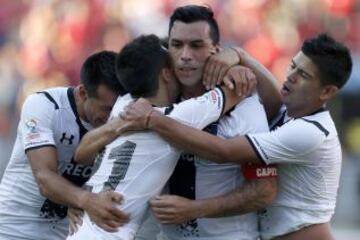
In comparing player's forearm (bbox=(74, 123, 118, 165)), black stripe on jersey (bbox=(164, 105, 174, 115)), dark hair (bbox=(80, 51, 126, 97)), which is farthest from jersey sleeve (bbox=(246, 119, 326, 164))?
dark hair (bbox=(80, 51, 126, 97))

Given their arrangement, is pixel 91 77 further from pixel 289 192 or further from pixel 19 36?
pixel 19 36

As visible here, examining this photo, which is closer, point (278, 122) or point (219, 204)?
point (219, 204)

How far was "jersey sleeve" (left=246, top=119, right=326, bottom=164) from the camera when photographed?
3697mm

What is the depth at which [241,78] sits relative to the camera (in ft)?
12.4

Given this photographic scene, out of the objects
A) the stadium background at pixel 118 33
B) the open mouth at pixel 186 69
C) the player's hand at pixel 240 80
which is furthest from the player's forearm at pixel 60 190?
the stadium background at pixel 118 33

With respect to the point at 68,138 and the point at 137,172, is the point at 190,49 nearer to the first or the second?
the point at 137,172

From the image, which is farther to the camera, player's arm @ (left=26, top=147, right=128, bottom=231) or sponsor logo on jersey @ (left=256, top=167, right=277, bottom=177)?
sponsor logo on jersey @ (left=256, top=167, right=277, bottom=177)

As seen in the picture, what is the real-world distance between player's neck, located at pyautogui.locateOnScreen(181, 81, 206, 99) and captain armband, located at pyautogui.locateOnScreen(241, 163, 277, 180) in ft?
1.19

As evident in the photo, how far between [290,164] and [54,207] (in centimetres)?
126

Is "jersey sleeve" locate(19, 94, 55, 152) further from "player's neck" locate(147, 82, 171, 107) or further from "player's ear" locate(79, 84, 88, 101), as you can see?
"player's neck" locate(147, 82, 171, 107)

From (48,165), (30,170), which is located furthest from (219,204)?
(30,170)

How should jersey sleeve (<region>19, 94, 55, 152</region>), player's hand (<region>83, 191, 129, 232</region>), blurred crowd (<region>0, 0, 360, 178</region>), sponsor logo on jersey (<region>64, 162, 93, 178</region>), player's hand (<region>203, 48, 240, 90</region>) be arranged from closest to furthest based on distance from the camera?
1. player's hand (<region>83, 191, 129, 232</region>)
2. player's hand (<region>203, 48, 240, 90</region>)
3. jersey sleeve (<region>19, 94, 55, 152</region>)
4. sponsor logo on jersey (<region>64, 162, 93, 178</region>)
5. blurred crowd (<region>0, 0, 360, 178</region>)

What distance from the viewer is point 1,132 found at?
38.1ft

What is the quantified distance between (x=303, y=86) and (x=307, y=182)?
1.34ft
